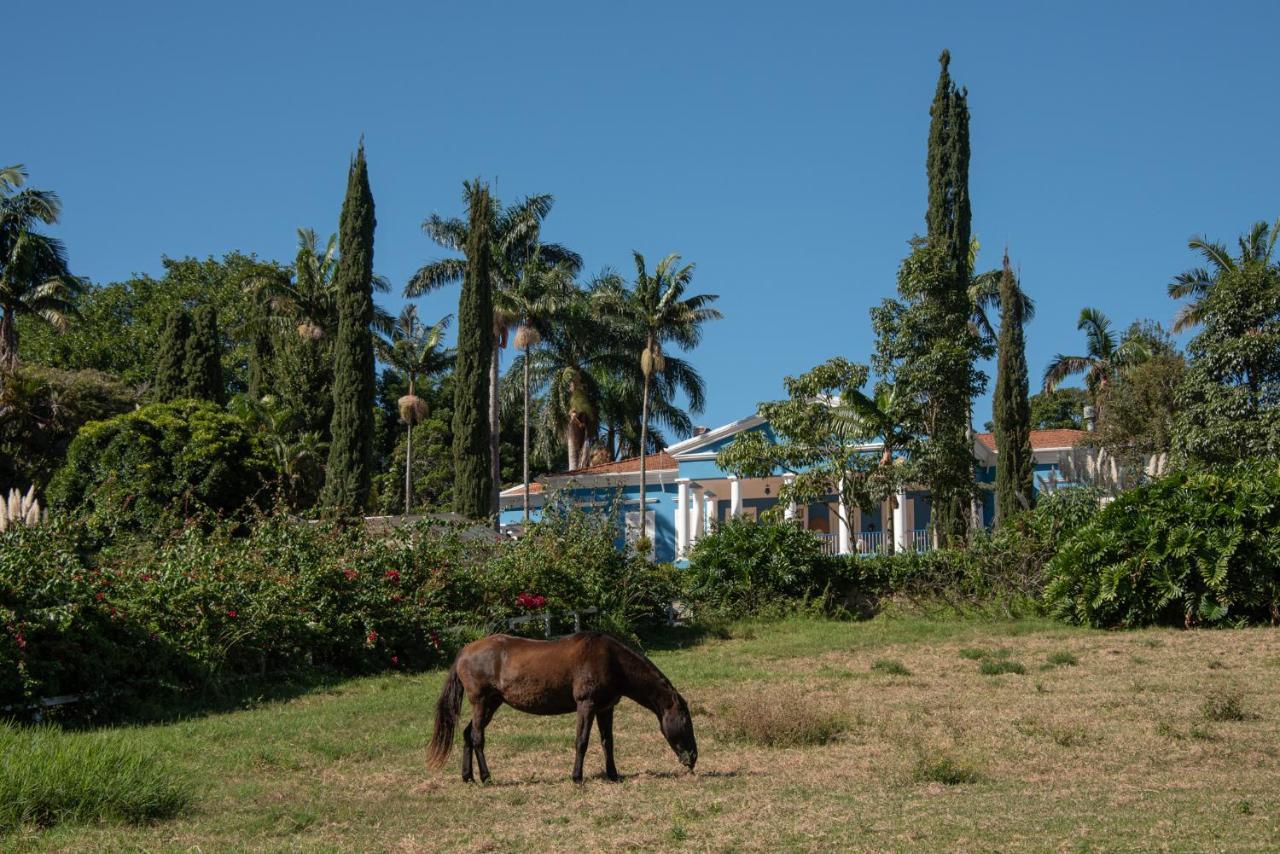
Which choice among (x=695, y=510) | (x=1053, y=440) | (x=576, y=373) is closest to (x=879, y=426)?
(x=695, y=510)

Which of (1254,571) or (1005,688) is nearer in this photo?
(1005,688)

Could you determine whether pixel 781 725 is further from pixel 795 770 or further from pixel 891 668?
pixel 891 668

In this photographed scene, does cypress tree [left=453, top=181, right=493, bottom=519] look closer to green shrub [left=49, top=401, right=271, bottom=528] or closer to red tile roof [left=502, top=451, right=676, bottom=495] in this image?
green shrub [left=49, top=401, right=271, bottom=528]

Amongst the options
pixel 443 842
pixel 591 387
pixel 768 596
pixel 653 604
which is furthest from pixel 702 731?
pixel 591 387

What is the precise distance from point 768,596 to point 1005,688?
423 inches

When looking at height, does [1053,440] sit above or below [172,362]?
below

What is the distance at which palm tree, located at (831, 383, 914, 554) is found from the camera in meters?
31.5

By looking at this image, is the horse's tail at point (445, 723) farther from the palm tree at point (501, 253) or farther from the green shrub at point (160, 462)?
the palm tree at point (501, 253)

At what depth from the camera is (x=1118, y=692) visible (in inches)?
624

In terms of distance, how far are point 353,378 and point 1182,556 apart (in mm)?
21732

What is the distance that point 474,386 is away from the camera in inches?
1431

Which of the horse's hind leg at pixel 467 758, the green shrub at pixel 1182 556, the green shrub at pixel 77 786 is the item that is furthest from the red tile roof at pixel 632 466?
the green shrub at pixel 77 786

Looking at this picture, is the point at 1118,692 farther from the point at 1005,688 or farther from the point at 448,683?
the point at 448,683

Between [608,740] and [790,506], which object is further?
[790,506]
